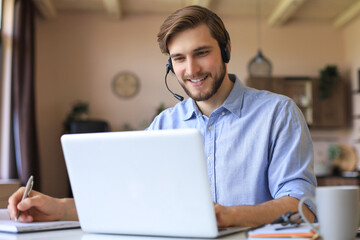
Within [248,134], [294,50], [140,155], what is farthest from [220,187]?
[294,50]

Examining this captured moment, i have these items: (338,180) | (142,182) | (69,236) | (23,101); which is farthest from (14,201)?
(338,180)

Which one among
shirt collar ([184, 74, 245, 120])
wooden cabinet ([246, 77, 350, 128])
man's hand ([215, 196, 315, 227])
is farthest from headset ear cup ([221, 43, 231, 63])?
wooden cabinet ([246, 77, 350, 128])

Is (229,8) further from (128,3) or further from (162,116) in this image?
(162,116)

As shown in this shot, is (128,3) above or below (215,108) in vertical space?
above

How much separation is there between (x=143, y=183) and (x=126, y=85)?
5685 mm

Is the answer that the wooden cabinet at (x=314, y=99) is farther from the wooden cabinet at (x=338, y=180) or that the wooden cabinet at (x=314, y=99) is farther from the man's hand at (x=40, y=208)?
the man's hand at (x=40, y=208)

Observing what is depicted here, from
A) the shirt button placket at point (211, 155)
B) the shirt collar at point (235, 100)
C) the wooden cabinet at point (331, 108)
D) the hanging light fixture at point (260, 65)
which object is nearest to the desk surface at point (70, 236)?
the shirt button placket at point (211, 155)

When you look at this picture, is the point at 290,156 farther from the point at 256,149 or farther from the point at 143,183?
the point at 143,183

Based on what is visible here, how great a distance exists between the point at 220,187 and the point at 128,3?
514cm

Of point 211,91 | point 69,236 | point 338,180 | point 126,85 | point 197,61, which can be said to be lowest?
point 338,180

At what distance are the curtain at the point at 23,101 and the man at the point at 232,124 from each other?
3.99 meters

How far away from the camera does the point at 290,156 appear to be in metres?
1.49

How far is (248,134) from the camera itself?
64.0 inches

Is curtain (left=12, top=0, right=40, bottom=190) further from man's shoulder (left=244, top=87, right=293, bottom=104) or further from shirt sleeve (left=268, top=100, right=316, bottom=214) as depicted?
shirt sleeve (left=268, top=100, right=316, bottom=214)
